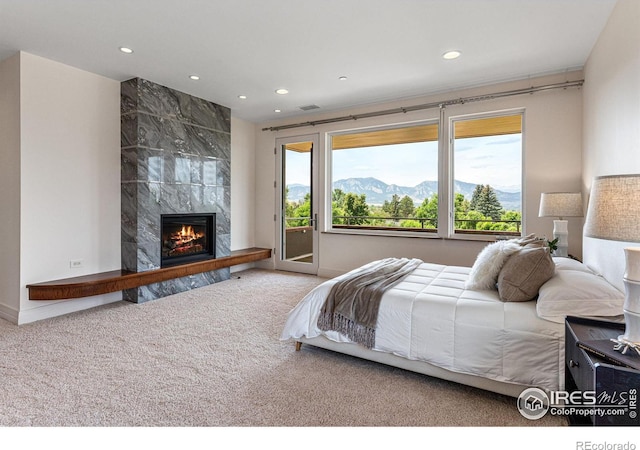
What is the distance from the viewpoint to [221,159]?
5.30 m

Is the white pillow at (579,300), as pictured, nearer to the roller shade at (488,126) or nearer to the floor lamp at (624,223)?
the floor lamp at (624,223)

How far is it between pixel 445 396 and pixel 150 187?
156 inches

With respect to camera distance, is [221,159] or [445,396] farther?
[221,159]

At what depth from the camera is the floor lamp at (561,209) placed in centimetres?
332

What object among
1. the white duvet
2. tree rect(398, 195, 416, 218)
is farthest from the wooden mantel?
tree rect(398, 195, 416, 218)

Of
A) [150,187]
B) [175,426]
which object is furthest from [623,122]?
[150,187]

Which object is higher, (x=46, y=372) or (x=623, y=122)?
(x=623, y=122)

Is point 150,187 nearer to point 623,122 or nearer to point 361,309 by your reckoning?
point 361,309

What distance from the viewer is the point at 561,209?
3.34 metres

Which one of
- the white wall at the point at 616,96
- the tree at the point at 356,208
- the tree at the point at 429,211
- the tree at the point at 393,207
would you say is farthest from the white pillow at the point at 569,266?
the tree at the point at 356,208

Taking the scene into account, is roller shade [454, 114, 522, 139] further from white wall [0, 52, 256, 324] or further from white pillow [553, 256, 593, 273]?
white wall [0, 52, 256, 324]

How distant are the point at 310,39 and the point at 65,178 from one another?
10.1ft

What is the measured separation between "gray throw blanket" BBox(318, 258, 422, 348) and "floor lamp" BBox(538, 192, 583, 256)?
1.92 meters

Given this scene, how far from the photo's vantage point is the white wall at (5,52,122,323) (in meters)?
3.42
